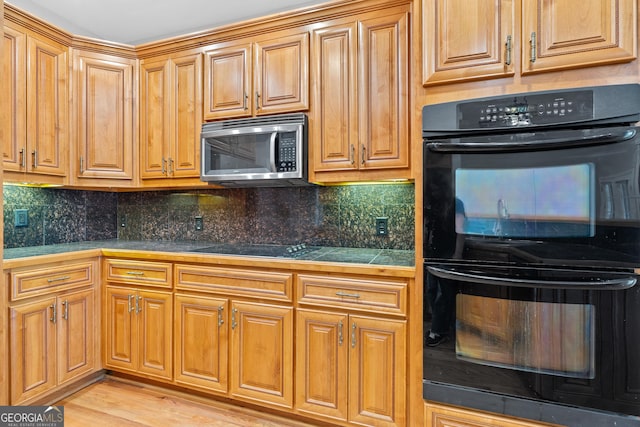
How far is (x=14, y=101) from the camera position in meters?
2.14

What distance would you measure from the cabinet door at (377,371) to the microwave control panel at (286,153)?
0.97 meters

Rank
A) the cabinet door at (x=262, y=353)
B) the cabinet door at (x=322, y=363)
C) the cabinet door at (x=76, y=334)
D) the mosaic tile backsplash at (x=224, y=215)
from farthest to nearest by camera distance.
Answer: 1. the mosaic tile backsplash at (x=224, y=215)
2. the cabinet door at (x=76, y=334)
3. the cabinet door at (x=262, y=353)
4. the cabinet door at (x=322, y=363)

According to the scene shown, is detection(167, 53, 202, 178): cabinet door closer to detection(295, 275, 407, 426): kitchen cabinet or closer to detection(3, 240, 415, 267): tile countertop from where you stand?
detection(3, 240, 415, 267): tile countertop

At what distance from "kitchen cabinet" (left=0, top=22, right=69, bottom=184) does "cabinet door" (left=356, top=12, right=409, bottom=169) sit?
199 cm

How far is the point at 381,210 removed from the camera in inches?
Answer: 94.3

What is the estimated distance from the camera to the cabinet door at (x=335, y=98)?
2111 mm

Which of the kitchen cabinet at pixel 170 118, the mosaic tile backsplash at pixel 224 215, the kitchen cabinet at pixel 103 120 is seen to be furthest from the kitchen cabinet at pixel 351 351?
the kitchen cabinet at pixel 103 120

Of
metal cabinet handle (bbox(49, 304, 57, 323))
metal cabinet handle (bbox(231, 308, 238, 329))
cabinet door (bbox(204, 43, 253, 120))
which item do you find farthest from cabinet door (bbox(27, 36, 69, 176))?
metal cabinet handle (bbox(231, 308, 238, 329))

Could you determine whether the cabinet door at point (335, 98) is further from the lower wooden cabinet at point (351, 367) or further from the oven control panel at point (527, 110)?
the lower wooden cabinet at point (351, 367)

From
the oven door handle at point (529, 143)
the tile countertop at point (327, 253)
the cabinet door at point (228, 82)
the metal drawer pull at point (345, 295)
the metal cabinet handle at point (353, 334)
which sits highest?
the cabinet door at point (228, 82)

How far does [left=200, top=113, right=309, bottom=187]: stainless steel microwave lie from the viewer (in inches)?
86.0

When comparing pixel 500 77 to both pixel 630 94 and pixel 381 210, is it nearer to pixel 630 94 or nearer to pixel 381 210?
pixel 630 94

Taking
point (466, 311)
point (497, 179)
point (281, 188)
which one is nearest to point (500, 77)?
point (497, 179)

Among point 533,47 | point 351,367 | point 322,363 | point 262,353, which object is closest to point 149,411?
point 262,353
